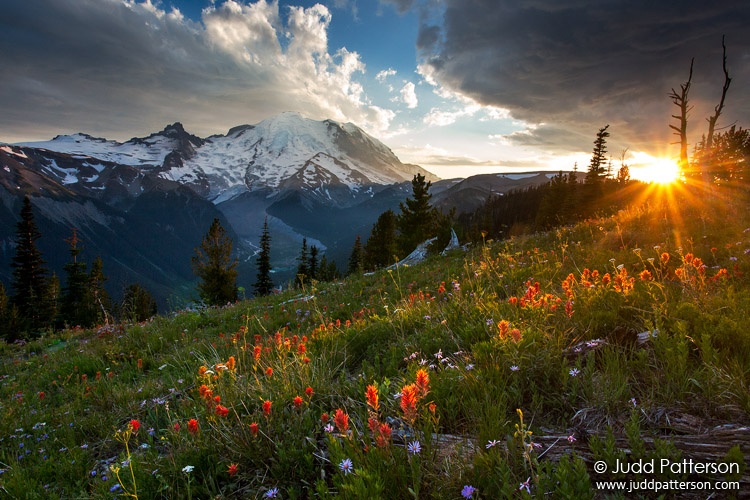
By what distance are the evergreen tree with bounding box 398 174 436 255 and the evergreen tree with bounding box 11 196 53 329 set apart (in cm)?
4748

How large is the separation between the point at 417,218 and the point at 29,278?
2058 inches

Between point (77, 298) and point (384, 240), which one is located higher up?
point (384, 240)

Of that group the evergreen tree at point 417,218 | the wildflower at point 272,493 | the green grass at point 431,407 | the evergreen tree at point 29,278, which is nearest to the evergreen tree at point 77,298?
the evergreen tree at point 29,278

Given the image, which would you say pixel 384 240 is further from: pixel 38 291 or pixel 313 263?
pixel 38 291

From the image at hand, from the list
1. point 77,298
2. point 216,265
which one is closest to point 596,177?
point 216,265

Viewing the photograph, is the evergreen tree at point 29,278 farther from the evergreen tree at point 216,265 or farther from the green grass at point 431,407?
the green grass at point 431,407

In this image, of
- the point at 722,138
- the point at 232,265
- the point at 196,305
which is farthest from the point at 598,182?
the point at 196,305

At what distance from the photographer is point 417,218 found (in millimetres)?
49562

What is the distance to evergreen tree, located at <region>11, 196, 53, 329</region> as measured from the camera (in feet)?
141

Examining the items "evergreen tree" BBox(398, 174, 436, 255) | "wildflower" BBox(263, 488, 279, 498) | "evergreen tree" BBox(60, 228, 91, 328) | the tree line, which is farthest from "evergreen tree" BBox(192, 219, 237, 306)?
"wildflower" BBox(263, 488, 279, 498)

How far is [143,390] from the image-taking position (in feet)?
15.4

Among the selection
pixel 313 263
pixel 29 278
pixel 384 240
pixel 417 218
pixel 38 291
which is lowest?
pixel 38 291

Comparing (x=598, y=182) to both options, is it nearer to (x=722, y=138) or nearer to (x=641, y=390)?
(x=722, y=138)

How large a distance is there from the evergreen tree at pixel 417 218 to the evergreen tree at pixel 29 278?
47.5m
